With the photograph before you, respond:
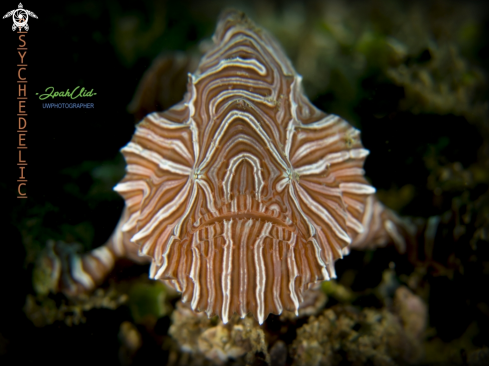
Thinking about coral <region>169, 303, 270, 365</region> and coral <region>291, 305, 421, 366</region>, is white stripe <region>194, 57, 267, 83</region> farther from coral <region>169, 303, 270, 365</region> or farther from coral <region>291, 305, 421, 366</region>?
coral <region>291, 305, 421, 366</region>

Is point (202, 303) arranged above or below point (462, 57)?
below

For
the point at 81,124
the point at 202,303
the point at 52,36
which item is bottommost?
the point at 202,303

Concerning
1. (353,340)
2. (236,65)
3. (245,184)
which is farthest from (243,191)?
(353,340)

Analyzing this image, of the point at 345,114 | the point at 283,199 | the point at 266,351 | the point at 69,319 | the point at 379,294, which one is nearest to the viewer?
the point at 283,199

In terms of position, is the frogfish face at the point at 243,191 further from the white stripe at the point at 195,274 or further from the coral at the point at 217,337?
the coral at the point at 217,337

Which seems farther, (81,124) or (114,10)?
(114,10)

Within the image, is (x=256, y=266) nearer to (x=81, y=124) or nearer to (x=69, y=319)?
(x=69, y=319)

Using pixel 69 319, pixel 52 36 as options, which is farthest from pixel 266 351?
pixel 52 36
